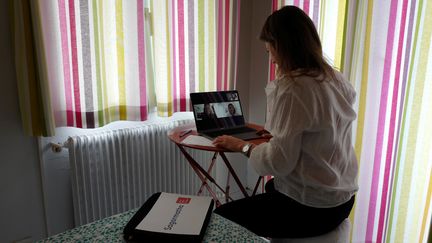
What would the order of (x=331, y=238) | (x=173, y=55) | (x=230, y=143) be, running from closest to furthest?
(x=331, y=238) → (x=230, y=143) → (x=173, y=55)

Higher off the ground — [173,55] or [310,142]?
[173,55]

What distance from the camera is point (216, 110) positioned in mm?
1823

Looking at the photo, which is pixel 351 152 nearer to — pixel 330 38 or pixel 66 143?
pixel 330 38

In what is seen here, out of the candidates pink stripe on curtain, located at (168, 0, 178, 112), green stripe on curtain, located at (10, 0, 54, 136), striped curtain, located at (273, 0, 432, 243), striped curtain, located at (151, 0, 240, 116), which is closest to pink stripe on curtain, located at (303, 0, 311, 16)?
striped curtain, located at (273, 0, 432, 243)

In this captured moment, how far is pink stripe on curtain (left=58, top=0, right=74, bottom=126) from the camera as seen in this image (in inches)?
61.2

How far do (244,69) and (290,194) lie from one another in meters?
1.58

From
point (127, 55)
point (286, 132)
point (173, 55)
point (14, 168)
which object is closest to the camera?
point (286, 132)

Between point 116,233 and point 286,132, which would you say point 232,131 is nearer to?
point 286,132

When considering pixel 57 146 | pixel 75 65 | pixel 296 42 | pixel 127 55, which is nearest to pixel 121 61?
pixel 127 55

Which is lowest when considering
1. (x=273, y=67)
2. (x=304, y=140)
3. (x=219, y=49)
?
(x=304, y=140)

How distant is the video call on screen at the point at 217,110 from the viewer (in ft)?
5.79

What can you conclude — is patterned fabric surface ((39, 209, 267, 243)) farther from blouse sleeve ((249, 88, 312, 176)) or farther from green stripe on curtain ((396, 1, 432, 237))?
green stripe on curtain ((396, 1, 432, 237))

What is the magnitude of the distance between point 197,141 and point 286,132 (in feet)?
2.21

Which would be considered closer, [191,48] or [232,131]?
[232,131]
